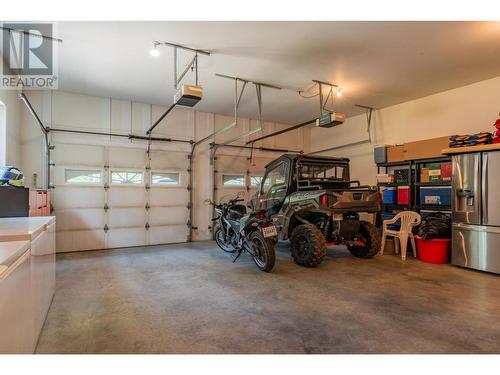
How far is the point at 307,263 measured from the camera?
4211mm

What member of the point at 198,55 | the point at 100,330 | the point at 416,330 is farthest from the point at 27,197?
the point at 416,330

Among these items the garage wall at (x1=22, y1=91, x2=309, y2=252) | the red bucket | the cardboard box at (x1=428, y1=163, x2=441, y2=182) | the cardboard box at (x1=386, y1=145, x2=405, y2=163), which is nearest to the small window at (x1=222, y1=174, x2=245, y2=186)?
the garage wall at (x1=22, y1=91, x2=309, y2=252)

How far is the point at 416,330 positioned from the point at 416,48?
3.65m

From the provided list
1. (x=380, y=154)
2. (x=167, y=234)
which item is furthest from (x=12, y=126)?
(x=380, y=154)

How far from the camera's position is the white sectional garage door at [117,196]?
5.59 m

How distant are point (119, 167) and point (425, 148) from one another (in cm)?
656

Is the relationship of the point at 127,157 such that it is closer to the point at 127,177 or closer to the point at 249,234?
the point at 127,177

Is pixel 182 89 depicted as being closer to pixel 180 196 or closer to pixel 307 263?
pixel 307 263

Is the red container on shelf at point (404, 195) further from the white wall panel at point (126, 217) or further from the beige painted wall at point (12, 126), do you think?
the beige painted wall at point (12, 126)

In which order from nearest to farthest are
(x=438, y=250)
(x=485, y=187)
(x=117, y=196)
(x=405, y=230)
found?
(x=485, y=187), (x=438, y=250), (x=405, y=230), (x=117, y=196)

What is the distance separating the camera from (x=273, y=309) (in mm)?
2758

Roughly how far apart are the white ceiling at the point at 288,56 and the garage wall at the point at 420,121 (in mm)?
275

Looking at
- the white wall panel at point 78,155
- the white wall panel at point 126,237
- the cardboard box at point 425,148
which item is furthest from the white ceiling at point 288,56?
the white wall panel at point 126,237

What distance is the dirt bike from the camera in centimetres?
402
